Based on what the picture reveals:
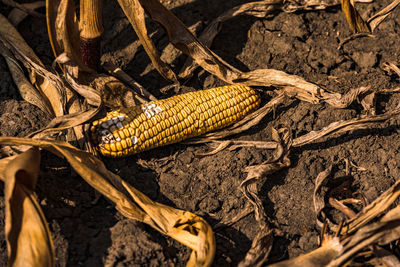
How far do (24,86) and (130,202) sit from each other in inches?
54.6

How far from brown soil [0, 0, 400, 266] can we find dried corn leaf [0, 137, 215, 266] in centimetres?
10

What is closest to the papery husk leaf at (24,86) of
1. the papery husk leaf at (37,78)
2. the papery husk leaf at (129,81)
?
the papery husk leaf at (37,78)

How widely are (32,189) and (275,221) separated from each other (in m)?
1.50

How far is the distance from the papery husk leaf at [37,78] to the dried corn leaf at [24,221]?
0.78 m

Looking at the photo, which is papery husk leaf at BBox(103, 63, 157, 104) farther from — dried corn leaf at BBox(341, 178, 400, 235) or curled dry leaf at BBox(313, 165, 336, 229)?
dried corn leaf at BBox(341, 178, 400, 235)

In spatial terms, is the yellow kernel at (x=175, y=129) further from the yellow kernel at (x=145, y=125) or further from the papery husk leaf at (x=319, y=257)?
the papery husk leaf at (x=319, y=257)

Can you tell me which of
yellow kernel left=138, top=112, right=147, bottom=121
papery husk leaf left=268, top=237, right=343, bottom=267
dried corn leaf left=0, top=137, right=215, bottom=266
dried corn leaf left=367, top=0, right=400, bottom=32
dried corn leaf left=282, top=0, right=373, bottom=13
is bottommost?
papery husk leaf left=268, top=237, right=343, bottom=267

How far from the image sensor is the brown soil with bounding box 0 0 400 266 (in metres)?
2.36

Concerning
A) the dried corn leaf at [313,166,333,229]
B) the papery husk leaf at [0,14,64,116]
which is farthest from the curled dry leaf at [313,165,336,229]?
the papery husk leaf at [0,14,64,116]

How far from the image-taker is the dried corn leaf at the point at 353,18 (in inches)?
134

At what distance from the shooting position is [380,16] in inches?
141

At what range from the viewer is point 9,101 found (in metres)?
2.97

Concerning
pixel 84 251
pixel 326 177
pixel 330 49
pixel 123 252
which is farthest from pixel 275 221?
pixel 330 49

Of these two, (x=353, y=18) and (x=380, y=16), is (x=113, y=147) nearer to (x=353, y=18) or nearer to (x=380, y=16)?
(x=353, y=18)
